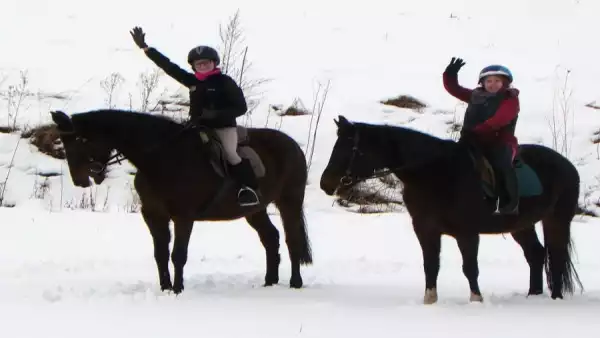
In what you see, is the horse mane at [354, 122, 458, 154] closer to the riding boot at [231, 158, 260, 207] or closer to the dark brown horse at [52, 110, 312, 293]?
the riding boot at [231, 158, 260, 207]

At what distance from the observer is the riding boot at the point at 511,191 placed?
5902 millimetres

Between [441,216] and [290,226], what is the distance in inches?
84.6

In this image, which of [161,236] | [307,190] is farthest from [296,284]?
[307,190]

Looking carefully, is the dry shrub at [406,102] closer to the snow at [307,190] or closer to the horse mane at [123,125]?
the snow at [307,190]

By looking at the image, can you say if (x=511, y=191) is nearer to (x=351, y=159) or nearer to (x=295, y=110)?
(x=351, y=159)

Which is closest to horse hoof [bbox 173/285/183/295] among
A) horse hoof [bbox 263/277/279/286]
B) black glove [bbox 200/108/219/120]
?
horse hoof [bbox 263/277/279/286]

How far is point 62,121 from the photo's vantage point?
5832 millimetres

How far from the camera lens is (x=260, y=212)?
24.8 feet

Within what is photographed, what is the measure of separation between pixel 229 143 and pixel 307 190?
7.98 metres

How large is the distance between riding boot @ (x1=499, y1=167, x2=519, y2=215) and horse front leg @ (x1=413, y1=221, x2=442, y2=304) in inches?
26.0

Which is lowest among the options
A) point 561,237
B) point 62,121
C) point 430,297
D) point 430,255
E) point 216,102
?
point 430,297

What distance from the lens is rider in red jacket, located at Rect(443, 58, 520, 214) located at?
19.4 ft

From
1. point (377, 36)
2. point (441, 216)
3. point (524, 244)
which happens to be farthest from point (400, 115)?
point (441, 216)

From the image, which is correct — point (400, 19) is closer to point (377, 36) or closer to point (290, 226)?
point (377, 36)
